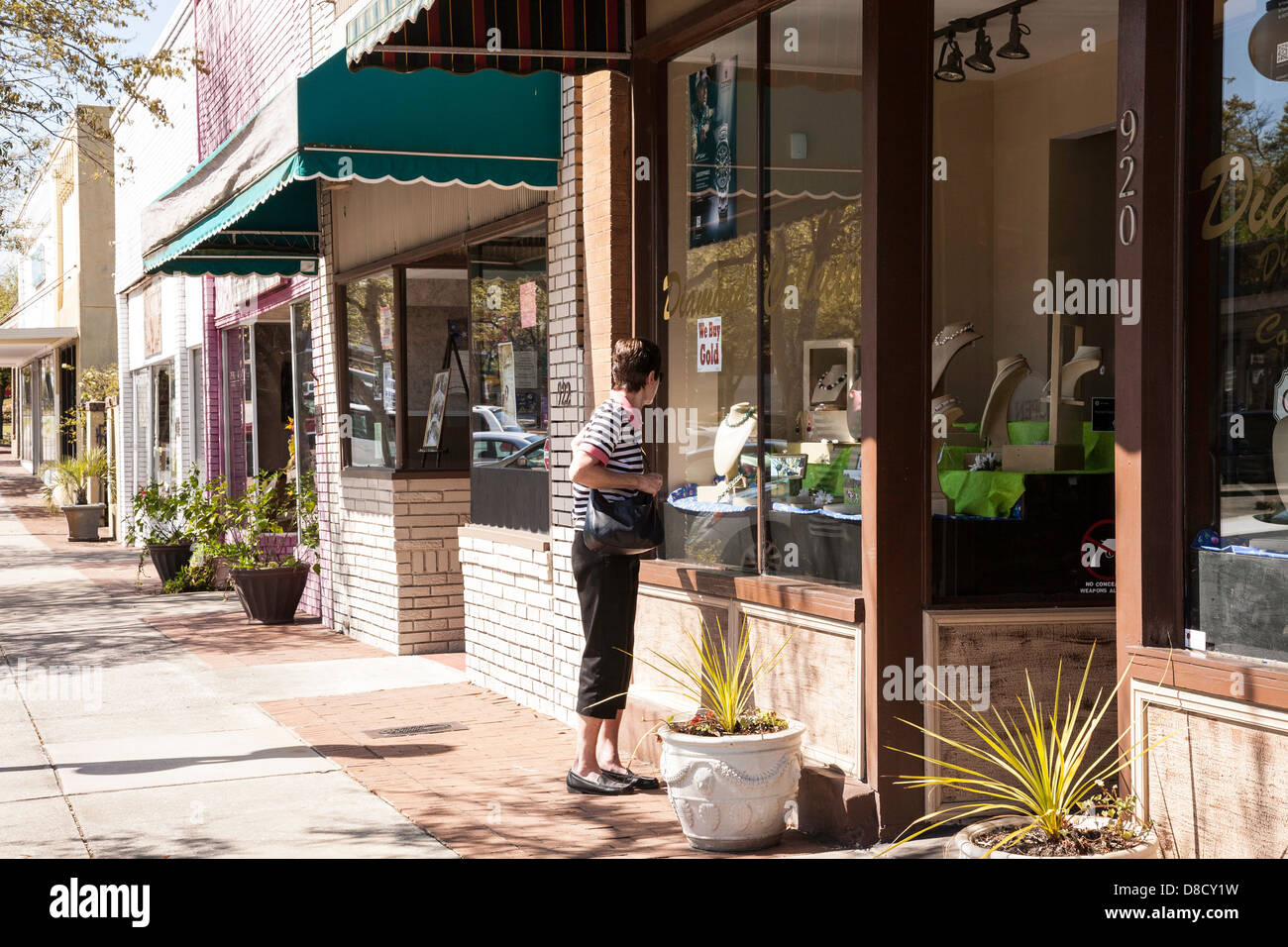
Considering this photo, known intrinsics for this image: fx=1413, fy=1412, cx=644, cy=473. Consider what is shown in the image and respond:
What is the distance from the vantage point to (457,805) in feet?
20.6

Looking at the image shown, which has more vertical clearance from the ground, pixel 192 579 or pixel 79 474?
pixel 79 474

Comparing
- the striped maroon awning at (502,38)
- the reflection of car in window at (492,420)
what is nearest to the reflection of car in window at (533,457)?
the reflection of car in window at (492,420)

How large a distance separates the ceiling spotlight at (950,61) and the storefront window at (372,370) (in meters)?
5.61

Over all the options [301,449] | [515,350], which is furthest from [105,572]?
[515,350]

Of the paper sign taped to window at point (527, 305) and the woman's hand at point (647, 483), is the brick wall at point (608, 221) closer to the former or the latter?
the paper sign taped to window at point (527, 305)

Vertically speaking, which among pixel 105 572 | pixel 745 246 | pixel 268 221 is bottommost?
pixel 105 572

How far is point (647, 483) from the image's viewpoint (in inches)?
244

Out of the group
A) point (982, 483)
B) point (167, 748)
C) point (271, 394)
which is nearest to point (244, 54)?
point (271, 394)

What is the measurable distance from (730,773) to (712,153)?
3179mm

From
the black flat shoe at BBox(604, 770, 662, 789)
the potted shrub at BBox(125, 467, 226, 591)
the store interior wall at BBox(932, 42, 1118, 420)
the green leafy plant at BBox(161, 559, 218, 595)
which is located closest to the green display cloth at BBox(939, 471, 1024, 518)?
the store interior wall at BBox(932, 42, 1118, 420)

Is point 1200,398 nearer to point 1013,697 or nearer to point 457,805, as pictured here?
point 1013,697

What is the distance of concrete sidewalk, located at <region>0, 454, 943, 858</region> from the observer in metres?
5.72

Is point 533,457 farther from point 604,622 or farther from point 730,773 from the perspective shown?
point 730,773

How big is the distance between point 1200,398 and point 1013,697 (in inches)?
64.8
